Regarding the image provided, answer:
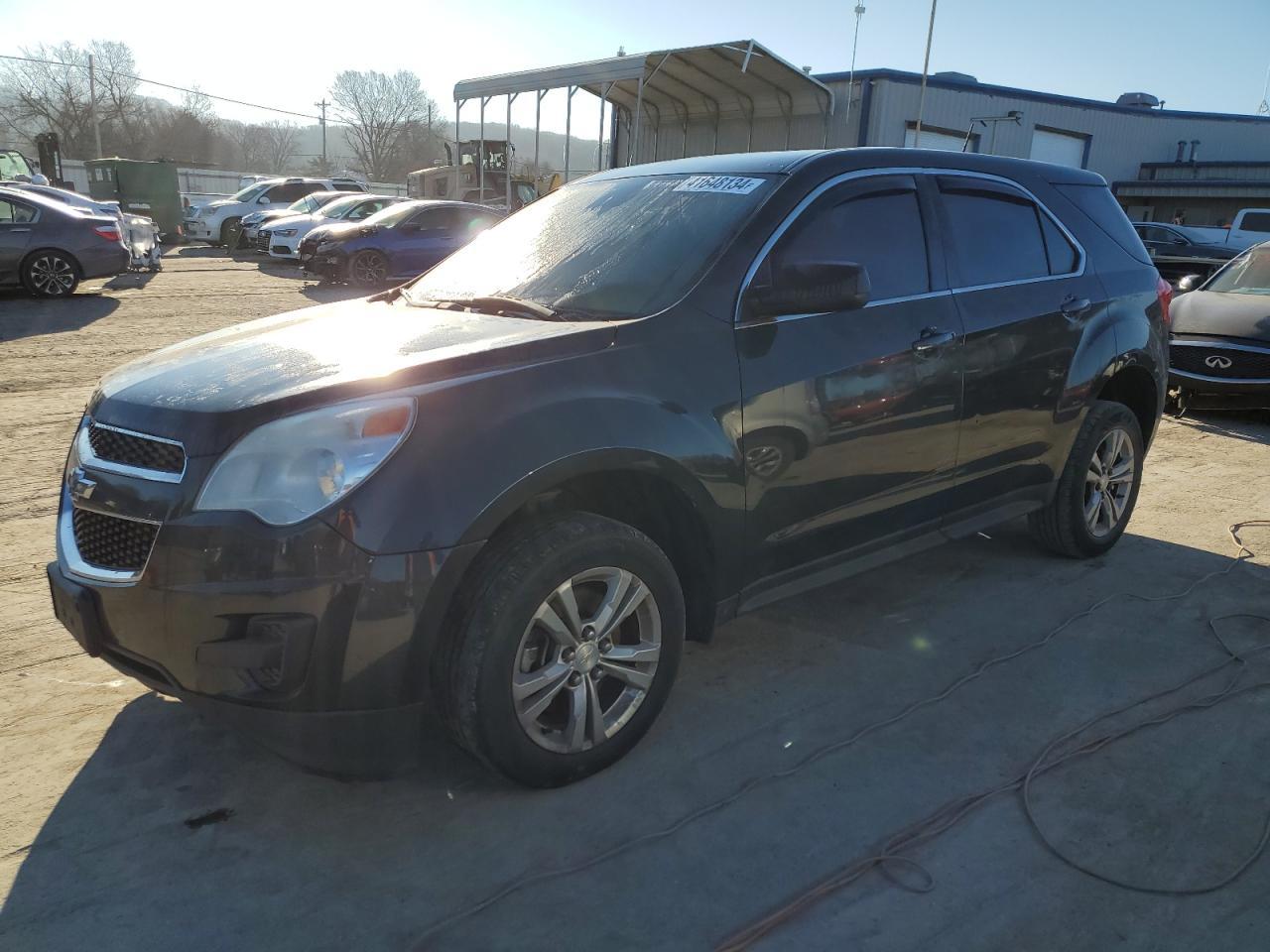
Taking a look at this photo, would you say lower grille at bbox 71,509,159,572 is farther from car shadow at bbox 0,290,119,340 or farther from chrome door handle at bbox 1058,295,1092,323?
car shadow at bbox 0,290,119,340

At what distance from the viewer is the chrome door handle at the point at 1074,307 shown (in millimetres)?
4336

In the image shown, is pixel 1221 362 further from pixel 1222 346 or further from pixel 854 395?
pixel 854 395

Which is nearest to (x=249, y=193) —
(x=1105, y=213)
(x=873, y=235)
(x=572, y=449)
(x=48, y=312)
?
(x=48, y=312)

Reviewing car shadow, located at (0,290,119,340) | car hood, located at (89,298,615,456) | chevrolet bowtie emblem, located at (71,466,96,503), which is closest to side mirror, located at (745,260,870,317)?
car hood, located at (89,298,615,456)

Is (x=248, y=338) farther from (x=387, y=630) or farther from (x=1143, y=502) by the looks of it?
(x=1143, y=502)

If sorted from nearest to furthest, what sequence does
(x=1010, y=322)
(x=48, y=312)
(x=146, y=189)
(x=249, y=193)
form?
(x=1010, y=322) < (x=48, y=312) < (x=249, y=193) < (x=146, y=189)

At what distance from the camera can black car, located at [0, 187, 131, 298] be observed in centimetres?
1337

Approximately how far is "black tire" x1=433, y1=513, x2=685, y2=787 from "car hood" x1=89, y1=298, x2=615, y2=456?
1.66ft

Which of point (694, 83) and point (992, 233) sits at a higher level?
point (694, 83)

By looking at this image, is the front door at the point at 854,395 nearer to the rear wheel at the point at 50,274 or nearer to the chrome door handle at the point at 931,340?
the chrome door handle at the point at 931,340

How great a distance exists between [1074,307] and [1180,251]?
18005mm

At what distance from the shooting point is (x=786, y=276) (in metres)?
3.17

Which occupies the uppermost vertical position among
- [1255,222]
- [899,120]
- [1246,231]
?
[899,120]

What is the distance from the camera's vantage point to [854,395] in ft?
11.1
